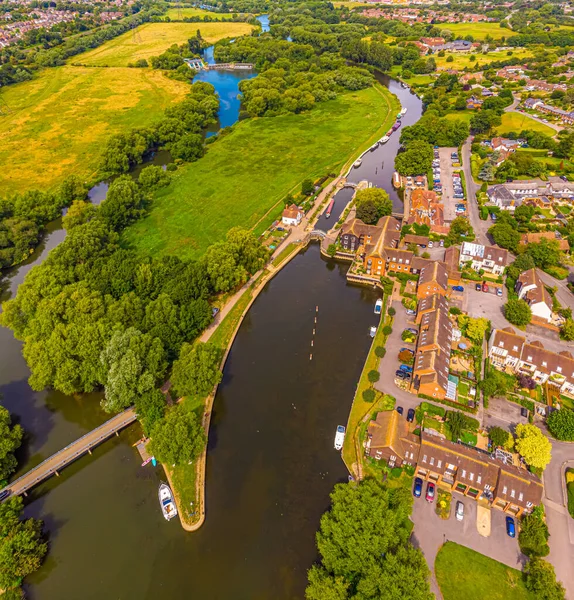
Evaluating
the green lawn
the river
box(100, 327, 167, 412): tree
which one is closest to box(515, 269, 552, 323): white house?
the river

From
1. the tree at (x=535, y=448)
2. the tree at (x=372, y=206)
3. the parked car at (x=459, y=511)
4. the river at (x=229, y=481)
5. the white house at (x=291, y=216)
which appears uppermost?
the tree at (x=372, y=206)

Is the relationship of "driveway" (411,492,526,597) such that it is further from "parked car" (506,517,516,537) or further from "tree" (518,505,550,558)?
"tree" (518,505,550,558)

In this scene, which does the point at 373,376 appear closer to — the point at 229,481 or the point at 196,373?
the point at 229,481

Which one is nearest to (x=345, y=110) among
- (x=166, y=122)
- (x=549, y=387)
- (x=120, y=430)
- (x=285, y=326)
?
(x=166, y=122)

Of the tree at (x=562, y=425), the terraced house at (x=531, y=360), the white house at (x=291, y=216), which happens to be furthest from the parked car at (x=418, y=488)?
the white house at (x=291, y=216)

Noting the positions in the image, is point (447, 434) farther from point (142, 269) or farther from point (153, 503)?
point (142, 269)

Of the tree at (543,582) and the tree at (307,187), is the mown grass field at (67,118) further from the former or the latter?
the tree at (543,582)
